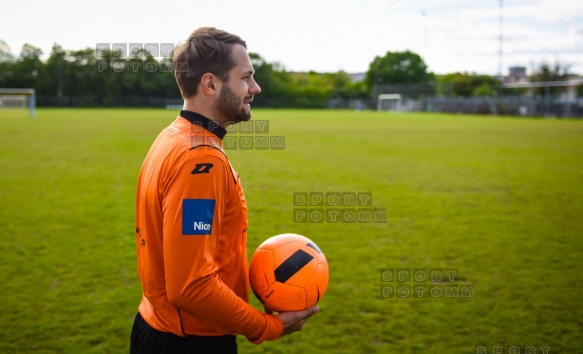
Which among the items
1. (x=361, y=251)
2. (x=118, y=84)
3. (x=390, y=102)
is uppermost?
(x=118, y=84)

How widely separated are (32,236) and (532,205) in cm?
932

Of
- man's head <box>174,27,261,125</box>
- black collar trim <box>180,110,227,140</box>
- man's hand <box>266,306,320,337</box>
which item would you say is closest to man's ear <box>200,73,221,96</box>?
man's head <box>174,27,261,125</box>

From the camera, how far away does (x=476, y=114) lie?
6303 cm

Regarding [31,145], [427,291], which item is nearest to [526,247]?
[427,291]

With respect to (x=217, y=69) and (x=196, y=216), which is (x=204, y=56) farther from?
(x=196, y=216)

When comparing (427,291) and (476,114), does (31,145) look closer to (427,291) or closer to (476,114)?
(427,291)

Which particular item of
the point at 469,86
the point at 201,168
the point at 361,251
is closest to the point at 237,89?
Result: the point at 201,168

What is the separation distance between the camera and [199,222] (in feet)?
5.76

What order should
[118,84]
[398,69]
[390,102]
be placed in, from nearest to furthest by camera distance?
[118,84] < [390,102] < [398,69]

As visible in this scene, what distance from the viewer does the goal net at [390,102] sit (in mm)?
79000

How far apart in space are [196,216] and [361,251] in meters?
5.56

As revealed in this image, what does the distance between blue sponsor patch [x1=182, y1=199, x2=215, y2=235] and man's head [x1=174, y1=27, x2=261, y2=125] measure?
45 centimetres

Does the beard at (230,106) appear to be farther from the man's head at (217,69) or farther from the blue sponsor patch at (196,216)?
the blue sponsor patch at (196,216)

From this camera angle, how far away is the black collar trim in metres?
2.02
